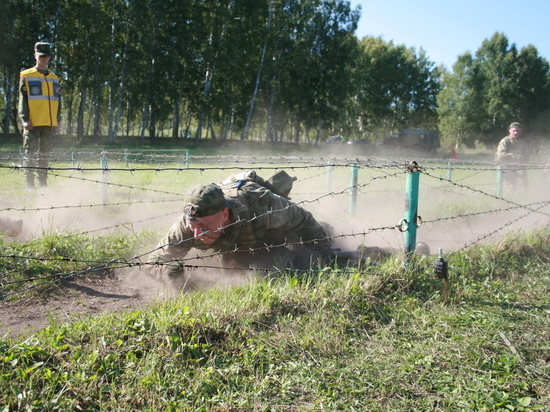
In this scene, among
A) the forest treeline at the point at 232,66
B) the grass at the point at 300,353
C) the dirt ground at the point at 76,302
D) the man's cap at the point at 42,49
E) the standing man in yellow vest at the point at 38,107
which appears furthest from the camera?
the forest treeline at the point at 232,66

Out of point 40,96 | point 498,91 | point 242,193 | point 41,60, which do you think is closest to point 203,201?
point 242,193

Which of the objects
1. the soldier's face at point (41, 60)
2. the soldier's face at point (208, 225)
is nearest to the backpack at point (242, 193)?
the soldier's face at point (208, 225)

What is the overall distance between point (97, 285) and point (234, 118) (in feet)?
129

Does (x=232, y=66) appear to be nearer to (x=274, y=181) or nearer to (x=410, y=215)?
(x=274, y=181)

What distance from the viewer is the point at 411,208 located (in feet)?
14.4

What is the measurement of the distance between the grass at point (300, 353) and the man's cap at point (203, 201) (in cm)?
71

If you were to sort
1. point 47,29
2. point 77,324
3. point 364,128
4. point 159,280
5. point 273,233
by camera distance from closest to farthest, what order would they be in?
point 77,324
point 159,280
point 273,233
point 47,29
point 364,128

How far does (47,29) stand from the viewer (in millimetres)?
26578

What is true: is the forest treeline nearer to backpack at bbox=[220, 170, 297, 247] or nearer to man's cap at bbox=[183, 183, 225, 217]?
backpack at bbox=[220, 170, 297, 247]

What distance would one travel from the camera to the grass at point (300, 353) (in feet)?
8.17

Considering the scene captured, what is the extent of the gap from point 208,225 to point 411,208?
1957 millimetres

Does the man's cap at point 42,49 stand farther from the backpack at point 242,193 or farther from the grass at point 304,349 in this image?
the backpack at point 242,193

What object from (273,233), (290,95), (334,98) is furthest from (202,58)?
(273,233)

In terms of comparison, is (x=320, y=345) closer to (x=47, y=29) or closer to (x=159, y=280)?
(x=159, y=280)
